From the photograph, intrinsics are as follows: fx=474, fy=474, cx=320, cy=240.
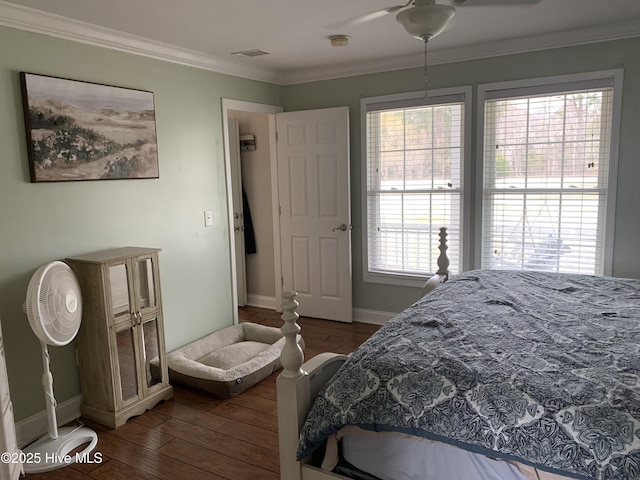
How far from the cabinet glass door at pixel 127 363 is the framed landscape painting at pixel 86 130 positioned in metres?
1.02

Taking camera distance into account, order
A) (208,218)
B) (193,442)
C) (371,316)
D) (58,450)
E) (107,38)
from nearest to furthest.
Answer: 1. (58,450)
2. (193,442)
3. (107,38)
4. (208,218)
5. (371,316)

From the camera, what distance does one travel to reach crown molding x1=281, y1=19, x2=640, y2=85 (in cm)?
334

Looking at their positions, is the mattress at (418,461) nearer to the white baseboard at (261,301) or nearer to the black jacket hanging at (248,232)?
the white baseboard at (261,301)

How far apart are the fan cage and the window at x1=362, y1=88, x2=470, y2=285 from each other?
2.67 metres

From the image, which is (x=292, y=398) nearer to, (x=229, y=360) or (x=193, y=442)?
(x=193, y=442)

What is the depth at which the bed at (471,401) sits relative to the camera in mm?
1389

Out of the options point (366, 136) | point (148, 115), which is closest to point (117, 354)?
point (148, 115)

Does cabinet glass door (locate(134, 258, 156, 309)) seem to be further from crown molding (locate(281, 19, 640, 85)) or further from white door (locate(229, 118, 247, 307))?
A: crown molding (locate(281, 19, 640, 85))

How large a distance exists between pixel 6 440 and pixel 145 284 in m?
1.11

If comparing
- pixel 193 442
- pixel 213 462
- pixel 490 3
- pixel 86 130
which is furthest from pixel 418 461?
pixel 86 130

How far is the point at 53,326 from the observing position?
8.23ft

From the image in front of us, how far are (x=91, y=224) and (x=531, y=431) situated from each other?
2.77 meters

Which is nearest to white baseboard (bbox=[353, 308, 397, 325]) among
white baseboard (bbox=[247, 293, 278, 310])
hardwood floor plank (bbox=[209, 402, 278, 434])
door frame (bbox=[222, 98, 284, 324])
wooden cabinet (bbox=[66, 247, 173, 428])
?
door frame (bbox=[222, 98, 284, 324])

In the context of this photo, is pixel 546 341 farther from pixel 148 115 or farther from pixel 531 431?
pixel 148 115
